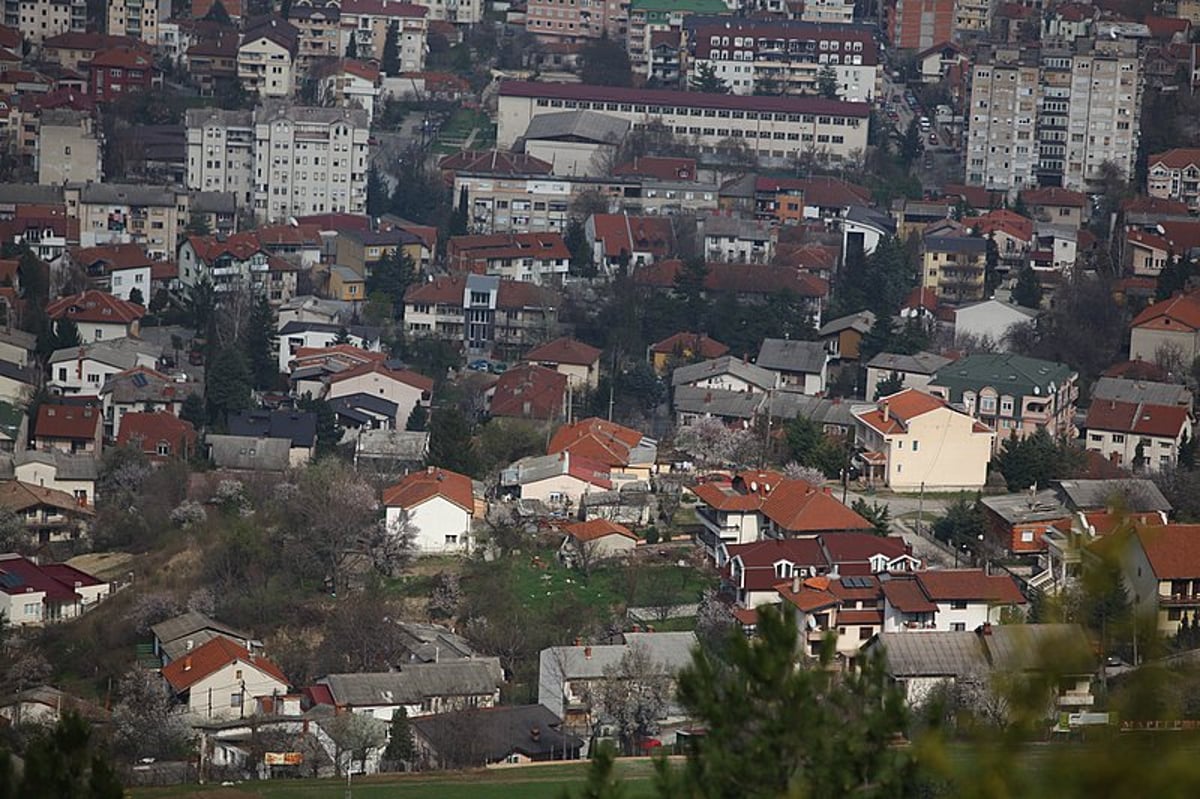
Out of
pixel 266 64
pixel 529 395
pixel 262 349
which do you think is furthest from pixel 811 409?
pixel 266 64

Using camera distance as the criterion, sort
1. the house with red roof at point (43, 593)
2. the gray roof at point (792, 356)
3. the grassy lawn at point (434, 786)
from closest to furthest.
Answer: the grassy lawn at point (434, 786) → the house with red roof at point (43, 593) → the gray roof at point (792, 356)

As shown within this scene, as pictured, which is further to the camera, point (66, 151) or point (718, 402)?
point (66, 151)

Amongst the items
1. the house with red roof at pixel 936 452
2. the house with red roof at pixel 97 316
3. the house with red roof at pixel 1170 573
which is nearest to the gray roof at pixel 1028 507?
the house with red roof at pixel 936 452

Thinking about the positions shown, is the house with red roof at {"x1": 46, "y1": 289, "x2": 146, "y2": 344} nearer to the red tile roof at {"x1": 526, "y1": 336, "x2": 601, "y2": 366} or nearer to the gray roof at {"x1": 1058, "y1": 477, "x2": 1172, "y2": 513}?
the red tile roof at {"x1": 526, "y1": 336, "x2": 601, "y2": 366}

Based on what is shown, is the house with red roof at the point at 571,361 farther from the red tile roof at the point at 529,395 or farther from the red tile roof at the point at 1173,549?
the red tile roof at the point at 1173,549

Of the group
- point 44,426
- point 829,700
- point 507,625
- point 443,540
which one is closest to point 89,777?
point 829,700

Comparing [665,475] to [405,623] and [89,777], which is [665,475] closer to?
[405,623]

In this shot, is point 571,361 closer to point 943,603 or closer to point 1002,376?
point 1002,376
